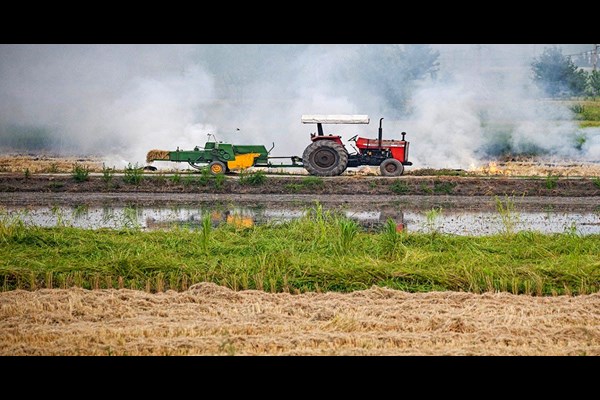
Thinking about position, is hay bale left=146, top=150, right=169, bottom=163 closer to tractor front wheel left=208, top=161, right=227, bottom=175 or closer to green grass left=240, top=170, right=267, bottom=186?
tractor front wheel left=208, top=161, right=227, bottom=175

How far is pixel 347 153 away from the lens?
15.6 meters

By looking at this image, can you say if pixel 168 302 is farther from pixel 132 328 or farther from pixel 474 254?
pixel 474 254

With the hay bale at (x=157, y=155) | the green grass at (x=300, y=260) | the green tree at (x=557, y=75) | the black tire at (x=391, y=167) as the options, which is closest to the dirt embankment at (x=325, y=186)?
the black tire at (x=391, y=167)

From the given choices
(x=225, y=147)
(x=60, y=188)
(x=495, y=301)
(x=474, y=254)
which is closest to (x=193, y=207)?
(x=60, y=188)

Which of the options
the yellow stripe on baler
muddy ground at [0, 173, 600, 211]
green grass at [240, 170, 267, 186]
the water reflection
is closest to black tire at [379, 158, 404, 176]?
muddy ground at [0, 173, 600, 211]

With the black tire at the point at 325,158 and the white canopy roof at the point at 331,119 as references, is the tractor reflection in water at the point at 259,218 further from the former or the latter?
the white canopy roof at the point at 331,119

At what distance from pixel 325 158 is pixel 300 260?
8.76 m

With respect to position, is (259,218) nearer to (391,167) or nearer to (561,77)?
(391,167)

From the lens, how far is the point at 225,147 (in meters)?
15.7

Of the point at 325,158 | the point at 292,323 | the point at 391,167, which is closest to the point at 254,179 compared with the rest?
the point at 325,158

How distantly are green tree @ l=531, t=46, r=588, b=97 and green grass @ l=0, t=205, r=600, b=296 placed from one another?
11.5 meters

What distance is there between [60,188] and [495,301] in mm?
9347

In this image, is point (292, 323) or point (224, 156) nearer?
point (292, 323)

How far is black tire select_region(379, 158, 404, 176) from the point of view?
1557 centimetres
